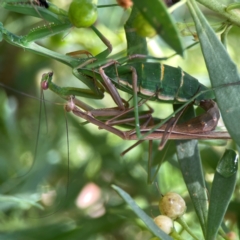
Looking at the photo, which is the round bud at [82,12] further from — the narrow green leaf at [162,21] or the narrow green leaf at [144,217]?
the narrow green leaf at [144,217]

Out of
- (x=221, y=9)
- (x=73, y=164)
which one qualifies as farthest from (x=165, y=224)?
(x=73, y=164)

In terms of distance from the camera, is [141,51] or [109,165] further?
[109,165]

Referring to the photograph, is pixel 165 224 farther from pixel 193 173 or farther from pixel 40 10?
pixel 40 10

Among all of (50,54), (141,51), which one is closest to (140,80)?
(141,51)

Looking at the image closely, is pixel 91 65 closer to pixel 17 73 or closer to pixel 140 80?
pixel 140 80

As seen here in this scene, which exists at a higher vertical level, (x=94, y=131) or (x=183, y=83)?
(x=183, y=83)

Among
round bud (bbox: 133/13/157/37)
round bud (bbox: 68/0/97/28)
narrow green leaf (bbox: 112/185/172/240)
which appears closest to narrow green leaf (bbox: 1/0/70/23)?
round bud (bbox: 68/0/97/28)

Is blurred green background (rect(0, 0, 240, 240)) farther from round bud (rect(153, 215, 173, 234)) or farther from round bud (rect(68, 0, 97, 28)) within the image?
round bud (rect(68, 0, 97, 28))
